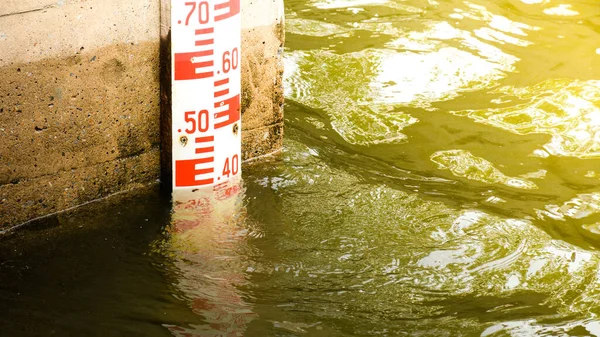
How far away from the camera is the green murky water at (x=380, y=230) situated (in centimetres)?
288

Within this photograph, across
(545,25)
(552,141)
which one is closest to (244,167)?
(552,141)

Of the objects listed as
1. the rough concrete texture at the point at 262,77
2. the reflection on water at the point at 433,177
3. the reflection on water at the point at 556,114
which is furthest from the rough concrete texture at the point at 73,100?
the reflection on water at the point at 556,114

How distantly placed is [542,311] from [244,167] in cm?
156

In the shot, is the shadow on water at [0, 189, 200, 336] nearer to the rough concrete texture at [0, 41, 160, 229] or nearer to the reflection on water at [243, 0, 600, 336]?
the rough concrete texture at [0, 41, 160, 229]

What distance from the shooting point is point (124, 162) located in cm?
364

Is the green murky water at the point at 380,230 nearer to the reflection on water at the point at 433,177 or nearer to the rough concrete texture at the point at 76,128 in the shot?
the reflection on water at the point at 433,177

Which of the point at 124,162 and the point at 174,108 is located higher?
the point at 174,108

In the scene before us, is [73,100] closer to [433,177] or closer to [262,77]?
[262,77]

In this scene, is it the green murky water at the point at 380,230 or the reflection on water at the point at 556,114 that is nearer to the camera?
the green murky water at the point at 380,230

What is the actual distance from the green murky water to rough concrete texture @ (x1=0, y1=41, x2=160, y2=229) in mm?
131

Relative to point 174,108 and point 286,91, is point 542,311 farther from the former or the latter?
point 286,91

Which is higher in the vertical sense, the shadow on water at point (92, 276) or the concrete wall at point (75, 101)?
the concrete wall at point (75, 101)

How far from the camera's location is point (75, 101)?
11.1ft

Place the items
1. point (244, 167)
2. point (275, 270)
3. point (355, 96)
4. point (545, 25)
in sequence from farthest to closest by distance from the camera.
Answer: point (545, 25), point (355, 96), point (244, 167), point (275, 270)
